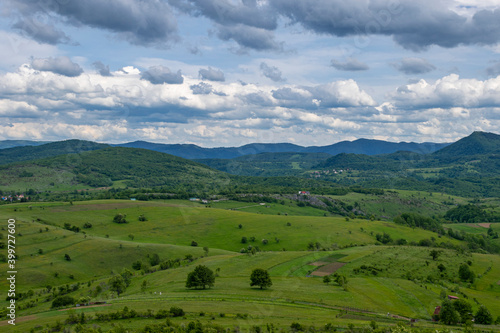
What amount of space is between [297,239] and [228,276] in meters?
71.6

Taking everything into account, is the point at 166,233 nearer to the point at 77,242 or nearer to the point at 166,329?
the point at 77,242

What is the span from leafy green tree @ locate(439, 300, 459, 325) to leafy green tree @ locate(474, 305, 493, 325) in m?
5.61

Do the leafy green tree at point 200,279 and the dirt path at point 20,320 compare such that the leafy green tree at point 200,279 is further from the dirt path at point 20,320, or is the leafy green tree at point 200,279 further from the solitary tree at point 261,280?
the dirt path at point 20,320

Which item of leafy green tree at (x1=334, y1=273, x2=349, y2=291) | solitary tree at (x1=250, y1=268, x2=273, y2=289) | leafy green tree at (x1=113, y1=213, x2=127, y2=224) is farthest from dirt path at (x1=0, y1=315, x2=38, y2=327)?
leafy green tree at (x1=113, y1=213, x2=127, y2=224)

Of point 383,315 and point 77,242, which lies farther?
point 77,242

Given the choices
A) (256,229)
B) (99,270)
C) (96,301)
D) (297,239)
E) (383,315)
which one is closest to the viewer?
(383,315)

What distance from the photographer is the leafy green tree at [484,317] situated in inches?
2785

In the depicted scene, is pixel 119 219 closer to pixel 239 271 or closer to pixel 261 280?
pixel 239 271

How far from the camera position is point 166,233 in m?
178

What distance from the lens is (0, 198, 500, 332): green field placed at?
2724 inches

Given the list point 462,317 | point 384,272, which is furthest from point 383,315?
point 384,272

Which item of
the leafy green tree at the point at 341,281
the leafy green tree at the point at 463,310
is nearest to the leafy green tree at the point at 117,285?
the leafy green tree at the point at 341,281

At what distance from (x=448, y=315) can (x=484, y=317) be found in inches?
320

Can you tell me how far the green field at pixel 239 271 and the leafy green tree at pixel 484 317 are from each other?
6415 mm
